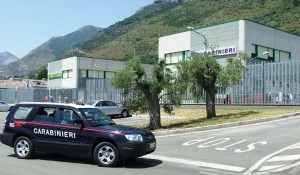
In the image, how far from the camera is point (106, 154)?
10828 millimetres

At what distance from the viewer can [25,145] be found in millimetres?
11961

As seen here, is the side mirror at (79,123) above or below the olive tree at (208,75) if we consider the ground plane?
below

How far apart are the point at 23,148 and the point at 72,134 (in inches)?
67.8

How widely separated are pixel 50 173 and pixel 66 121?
2.12 metres

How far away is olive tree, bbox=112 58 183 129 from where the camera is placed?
67.0 feet

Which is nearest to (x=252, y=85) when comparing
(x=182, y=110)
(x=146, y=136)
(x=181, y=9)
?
(x=182, y=110)

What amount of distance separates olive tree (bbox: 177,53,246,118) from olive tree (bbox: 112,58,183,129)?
2378 millimetres

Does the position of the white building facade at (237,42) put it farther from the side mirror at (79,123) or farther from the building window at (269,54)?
the side mirror at (79,123)

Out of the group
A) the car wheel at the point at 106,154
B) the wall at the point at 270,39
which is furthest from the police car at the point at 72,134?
the wall at the point at 270,39

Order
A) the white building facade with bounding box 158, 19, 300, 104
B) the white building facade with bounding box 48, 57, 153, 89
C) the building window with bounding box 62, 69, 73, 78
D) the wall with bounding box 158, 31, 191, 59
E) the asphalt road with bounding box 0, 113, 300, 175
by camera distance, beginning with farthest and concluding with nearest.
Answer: the building window with bounding box 62, 69, 73, 78 < the white building facade with bounding box 48, 57, 153, 89 < the wall with bounding box 158, 31, 191, 59 < the white building facade with bounding box 158, 19, 300, 104 < the asphalt road with bounding box 0, 113, 300, 175

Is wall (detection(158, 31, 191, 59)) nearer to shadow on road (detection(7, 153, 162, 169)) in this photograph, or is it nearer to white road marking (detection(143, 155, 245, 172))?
white road marking (detection(143, 155, 245, 172))

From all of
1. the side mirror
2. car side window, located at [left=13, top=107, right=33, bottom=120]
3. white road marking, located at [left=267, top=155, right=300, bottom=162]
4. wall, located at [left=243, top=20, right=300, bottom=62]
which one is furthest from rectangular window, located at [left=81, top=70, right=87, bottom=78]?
white road marking, located at [left=267, top=155, right=300, bottom=162]

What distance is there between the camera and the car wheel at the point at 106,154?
10.7 meters

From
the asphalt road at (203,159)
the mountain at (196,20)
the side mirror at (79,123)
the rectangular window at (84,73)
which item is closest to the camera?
the asphalt road at (203,159)
